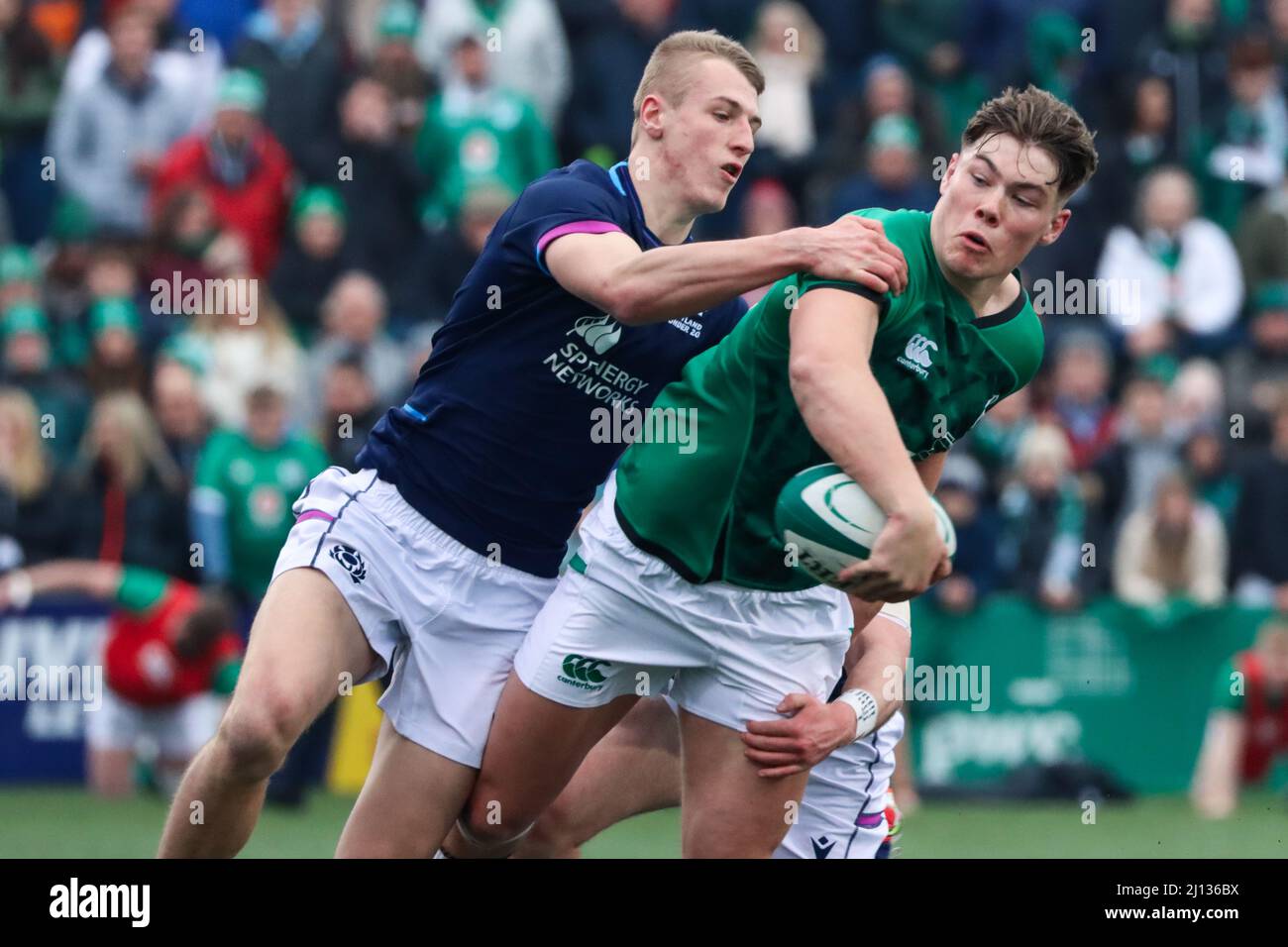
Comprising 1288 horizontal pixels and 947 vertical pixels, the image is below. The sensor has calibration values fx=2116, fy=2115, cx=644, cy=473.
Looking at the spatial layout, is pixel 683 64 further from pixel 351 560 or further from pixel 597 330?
pixel 351 560

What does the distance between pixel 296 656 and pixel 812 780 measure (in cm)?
163

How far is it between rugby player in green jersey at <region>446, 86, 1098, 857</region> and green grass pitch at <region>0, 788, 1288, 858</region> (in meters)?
3.08

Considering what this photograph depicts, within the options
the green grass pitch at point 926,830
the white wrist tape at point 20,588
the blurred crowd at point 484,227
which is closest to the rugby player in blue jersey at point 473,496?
the green grass pitch at point 926,830

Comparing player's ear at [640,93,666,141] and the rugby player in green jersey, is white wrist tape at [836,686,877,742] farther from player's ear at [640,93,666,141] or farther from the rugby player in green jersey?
player's ear at [640,93,666,141]

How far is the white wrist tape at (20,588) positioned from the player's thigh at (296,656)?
5.46m

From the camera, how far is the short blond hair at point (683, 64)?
621 cm

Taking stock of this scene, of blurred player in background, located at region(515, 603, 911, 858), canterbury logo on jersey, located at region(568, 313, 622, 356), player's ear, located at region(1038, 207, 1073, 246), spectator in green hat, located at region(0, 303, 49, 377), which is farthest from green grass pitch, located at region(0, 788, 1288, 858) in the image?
player's ear, located at region(1038, 207, 1073, 246)

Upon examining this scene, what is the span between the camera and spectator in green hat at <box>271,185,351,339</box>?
12.8 meters

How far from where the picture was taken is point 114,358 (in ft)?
38.8

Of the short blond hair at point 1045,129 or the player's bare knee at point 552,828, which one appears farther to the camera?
the player's bare knee at point 552,828

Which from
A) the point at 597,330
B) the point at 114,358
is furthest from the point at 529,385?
the point at 114,358

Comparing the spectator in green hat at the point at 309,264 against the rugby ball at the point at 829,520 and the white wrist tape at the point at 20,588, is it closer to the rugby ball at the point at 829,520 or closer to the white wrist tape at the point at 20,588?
the white wrist tape at the point at 20,588

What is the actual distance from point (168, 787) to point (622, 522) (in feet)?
18.4

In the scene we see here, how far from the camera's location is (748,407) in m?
5.75
